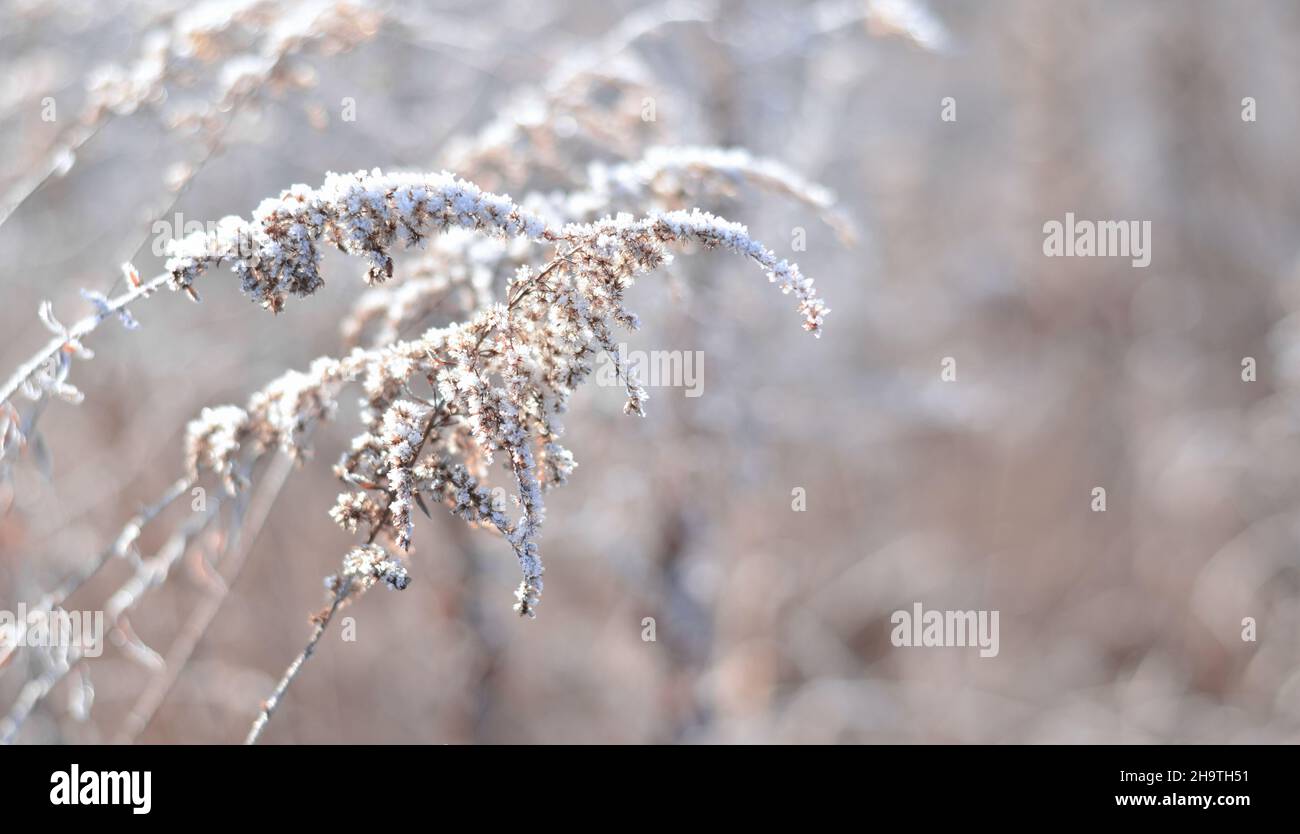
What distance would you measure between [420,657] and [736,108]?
7.25 feet

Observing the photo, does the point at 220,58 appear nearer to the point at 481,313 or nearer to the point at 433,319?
the point at 433,319

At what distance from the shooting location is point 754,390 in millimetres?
2916

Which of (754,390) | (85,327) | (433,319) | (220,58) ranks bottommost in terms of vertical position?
(85,327)

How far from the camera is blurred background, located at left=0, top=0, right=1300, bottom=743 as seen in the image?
8.07 feet

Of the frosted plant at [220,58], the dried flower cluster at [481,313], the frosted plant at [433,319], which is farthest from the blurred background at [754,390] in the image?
the dried flower cluster at [481,313]

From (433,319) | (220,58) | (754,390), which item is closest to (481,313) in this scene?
(433,319)

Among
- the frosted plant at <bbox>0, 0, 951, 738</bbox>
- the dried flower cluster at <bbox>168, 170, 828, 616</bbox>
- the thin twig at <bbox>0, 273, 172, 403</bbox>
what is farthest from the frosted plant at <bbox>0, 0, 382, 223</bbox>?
the dried flower cluster at <bbox>168, 170, 828, 616</bbox>

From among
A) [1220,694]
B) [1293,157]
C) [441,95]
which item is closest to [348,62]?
[441,95]

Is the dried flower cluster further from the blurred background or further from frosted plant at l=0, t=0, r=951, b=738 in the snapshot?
the blurred background

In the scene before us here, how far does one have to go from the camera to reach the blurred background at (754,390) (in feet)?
8.07

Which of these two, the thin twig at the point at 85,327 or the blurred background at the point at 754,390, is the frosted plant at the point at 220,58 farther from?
the thin twig at the point at 85,327

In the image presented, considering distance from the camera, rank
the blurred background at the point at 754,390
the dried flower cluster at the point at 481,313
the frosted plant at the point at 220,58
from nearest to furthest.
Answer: the dried flower cluster at the point at 481,313 < the frosted plant at the point at 220,58 < the blurred background at the point at 754,390
